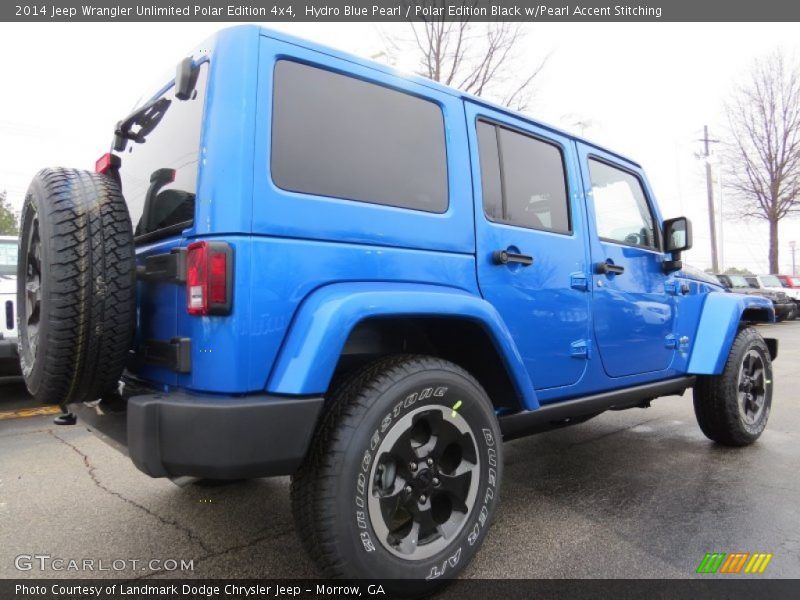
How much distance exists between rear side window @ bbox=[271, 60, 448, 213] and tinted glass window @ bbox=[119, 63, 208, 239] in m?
0.32

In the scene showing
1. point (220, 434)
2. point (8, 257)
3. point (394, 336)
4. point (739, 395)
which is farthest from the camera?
point (8, 257)

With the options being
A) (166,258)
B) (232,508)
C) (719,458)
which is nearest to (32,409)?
(232,508)

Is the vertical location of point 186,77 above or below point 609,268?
above

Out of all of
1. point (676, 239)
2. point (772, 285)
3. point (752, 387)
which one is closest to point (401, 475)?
point (676, 239)

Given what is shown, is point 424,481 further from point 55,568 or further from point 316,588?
point 55,568

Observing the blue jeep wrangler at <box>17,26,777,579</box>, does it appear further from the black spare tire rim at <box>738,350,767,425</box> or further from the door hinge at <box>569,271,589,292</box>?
the black spare tire rim at <box>738,350,767,425</box>

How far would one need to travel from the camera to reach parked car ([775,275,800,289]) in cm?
2217

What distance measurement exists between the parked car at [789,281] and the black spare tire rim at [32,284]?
26.4m

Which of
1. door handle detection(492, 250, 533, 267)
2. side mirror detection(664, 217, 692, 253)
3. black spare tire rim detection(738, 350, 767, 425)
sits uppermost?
side mirror detection(664, 217, 692, 253)

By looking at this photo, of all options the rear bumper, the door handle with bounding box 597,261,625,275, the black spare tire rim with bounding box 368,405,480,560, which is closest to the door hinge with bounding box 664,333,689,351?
the door handle with bounding box 597,261,625,275

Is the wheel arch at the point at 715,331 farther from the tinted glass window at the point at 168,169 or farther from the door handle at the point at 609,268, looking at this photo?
the tinted glass window at the point at 168,169

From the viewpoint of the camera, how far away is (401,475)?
1.99 m

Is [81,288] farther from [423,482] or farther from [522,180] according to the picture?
[522,180]

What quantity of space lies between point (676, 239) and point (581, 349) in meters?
1.39
